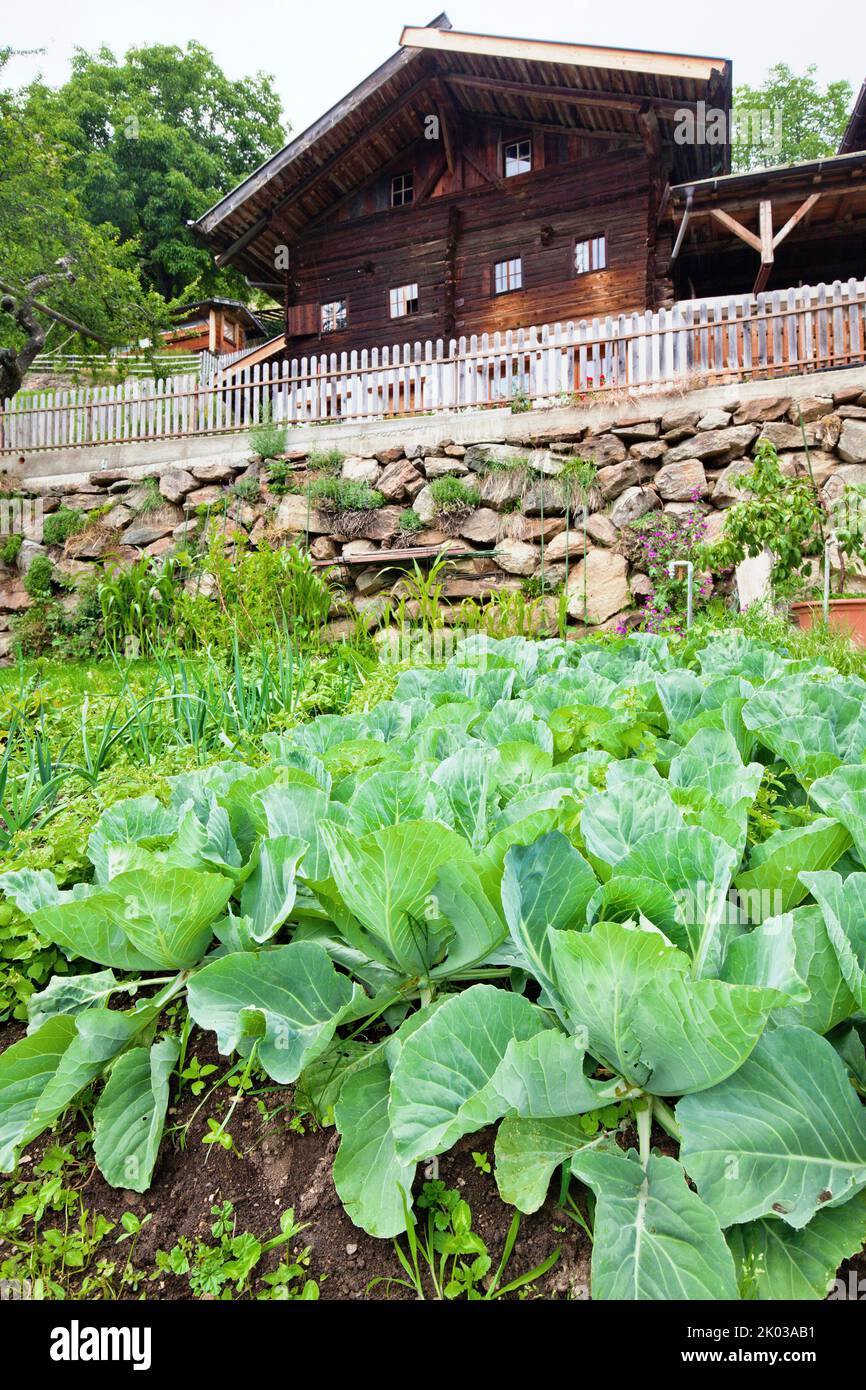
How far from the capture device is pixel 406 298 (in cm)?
1252

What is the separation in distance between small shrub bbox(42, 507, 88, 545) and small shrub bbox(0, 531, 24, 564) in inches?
12.0

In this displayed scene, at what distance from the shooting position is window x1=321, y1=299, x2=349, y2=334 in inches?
516

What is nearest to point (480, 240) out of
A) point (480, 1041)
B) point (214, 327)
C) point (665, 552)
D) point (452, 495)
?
point (452, 495)

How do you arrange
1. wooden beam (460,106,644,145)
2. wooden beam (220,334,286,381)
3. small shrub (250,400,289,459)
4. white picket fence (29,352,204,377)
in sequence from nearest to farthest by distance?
1. small shrub (250,400,289,459)
2. wooden beam (460,106,644,145)
3. white picket fence (29,352,204,377)
4. wooden beam (220,334,286,381)

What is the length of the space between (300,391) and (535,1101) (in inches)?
381

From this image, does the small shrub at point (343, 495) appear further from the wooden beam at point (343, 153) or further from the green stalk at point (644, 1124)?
the green stalk at point (644, 1124)

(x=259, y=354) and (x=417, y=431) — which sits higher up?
(x=259, y=354)

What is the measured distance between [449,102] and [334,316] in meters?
3.51

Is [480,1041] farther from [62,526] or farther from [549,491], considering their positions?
[62,526]

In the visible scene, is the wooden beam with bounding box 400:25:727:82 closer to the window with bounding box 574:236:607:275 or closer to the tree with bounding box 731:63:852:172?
the window with bounding box 574:236:607:275

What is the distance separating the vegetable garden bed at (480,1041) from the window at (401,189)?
14.2 meters

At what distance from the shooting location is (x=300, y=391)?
30.4ft

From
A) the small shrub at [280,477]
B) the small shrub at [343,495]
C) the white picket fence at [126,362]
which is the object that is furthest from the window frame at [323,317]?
the small shrub at [343,495]

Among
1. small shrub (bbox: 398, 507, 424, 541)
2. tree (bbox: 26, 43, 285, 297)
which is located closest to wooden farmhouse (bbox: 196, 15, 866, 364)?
small shrub (bbox: 398, 507, 424, 541)
